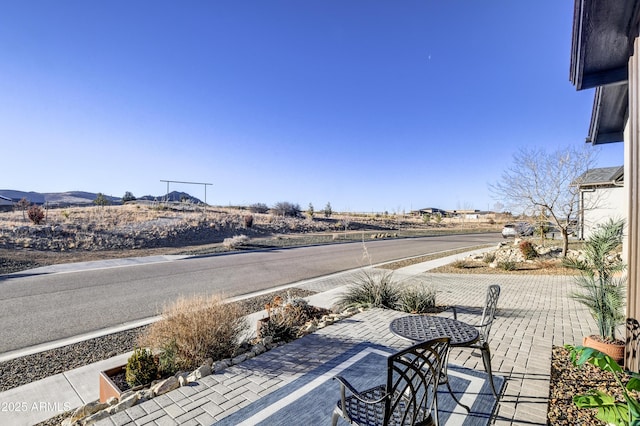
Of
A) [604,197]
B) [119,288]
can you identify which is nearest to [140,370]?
[119,288]

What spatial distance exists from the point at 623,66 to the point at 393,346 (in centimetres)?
566

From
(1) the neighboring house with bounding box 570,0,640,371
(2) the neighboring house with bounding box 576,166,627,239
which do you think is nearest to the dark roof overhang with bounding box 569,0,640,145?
(1) the neighboring house with bounding box 570,0,640,371

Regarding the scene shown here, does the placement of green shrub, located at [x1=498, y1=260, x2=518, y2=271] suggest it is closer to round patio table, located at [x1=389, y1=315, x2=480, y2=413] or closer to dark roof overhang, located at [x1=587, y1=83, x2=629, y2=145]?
dark roof overhang, located at [x1=587, y1=83, x2=629, y2=145]

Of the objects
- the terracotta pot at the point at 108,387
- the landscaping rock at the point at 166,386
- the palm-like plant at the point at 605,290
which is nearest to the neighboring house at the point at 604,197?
the palm-like plant at the point at 605,290

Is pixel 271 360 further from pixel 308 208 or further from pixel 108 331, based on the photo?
pixel 308 208

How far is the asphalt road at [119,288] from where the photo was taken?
634 cm

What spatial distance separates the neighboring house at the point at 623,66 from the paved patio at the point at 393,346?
4.07 ft

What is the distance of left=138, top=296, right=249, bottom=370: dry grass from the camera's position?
13.1ft

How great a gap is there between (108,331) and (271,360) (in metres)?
3.86

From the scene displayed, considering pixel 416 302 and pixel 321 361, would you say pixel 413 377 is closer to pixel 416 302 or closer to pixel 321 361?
pixel 321 361

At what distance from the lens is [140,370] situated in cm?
362

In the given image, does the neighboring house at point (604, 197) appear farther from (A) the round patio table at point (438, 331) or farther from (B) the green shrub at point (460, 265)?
(A) the round patio table at point (438, 331)

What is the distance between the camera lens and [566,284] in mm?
9812

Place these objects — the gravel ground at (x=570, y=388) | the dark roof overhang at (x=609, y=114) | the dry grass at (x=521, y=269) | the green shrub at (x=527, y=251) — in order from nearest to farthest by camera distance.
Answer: the gravel ground at (x=570, y=388)
the dark roof overhang at (x=609, y=114)
the dry grass at (x=521, y=269)
the green shrub at (x=527, y=251)
